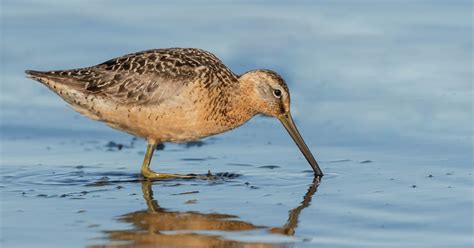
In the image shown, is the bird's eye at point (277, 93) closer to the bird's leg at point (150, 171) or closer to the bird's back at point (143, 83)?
the bird's back at point (143, 83)

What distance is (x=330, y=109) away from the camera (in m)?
11.3

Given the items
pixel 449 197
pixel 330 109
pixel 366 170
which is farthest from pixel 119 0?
pixel 449 197

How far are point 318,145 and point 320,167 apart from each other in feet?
2.71

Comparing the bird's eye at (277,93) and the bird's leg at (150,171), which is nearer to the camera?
the bird's leg at (150,171)

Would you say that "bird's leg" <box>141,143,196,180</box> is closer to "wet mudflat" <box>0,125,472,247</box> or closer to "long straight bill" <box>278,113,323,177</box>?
"wet mudflat" <box>0,125,472,247</box>

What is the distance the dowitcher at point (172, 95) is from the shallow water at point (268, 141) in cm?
34

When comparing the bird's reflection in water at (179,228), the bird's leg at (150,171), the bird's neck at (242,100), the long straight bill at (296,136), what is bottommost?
the bird's reflection in water at (179,228)

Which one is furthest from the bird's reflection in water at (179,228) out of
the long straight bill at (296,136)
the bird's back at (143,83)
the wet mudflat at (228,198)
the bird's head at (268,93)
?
the bird's head at (268,93)

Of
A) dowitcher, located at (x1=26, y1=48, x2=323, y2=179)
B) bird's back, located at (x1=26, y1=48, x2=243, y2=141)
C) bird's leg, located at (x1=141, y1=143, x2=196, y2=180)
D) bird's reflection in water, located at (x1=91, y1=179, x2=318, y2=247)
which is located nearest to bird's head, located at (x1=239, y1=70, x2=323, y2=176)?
dowitcher, located at (x1=26, y1=48, x2=323, y2=179)

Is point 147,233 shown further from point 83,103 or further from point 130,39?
point 130,39

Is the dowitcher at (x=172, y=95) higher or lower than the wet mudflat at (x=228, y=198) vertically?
higher

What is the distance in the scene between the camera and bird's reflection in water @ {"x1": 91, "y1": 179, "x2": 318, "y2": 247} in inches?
281

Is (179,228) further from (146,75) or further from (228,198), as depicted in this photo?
(146,75)

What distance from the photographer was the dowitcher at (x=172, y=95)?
9336mm
